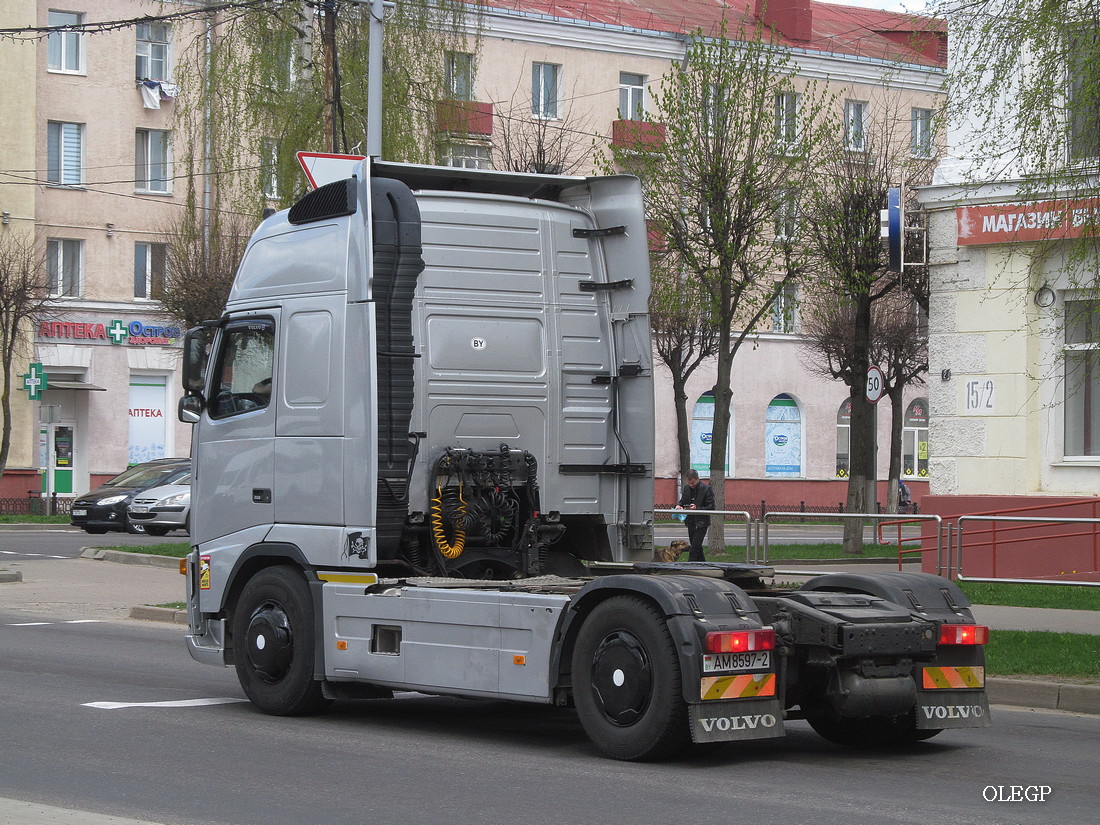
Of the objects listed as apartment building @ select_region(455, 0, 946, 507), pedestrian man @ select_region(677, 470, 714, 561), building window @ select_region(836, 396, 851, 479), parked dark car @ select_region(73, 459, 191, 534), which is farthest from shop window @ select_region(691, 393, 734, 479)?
pedestrian man @ select_region(677, 470, 714, 561)

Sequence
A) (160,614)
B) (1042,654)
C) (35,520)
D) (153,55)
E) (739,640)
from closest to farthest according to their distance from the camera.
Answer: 1. (739,640)
2. (1042,654)
3. (160,614)
4. (35,520)
5. (153,55)

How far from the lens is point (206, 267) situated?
38188 millimetres

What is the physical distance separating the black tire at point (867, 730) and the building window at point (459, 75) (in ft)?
64.7

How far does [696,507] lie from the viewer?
24328mm

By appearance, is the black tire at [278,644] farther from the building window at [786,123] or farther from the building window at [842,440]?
the building window at [842,440]

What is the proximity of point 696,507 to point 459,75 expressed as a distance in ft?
30.4

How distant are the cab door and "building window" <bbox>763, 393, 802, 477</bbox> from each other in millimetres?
A: 43293

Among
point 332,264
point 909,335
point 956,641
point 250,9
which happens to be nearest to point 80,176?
point 250,9

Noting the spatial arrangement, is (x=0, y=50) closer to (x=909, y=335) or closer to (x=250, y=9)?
(x=250, y=9)

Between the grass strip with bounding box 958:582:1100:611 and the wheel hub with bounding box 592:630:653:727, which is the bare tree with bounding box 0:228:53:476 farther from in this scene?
the wheel hub with bounding box 592:630:653:727

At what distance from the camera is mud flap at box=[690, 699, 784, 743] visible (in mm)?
7871

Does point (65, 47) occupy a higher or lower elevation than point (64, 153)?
higher

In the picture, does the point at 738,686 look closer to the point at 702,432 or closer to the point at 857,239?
the point at 857,239

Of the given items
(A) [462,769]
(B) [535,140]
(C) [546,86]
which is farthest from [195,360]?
(C) [546,86]
